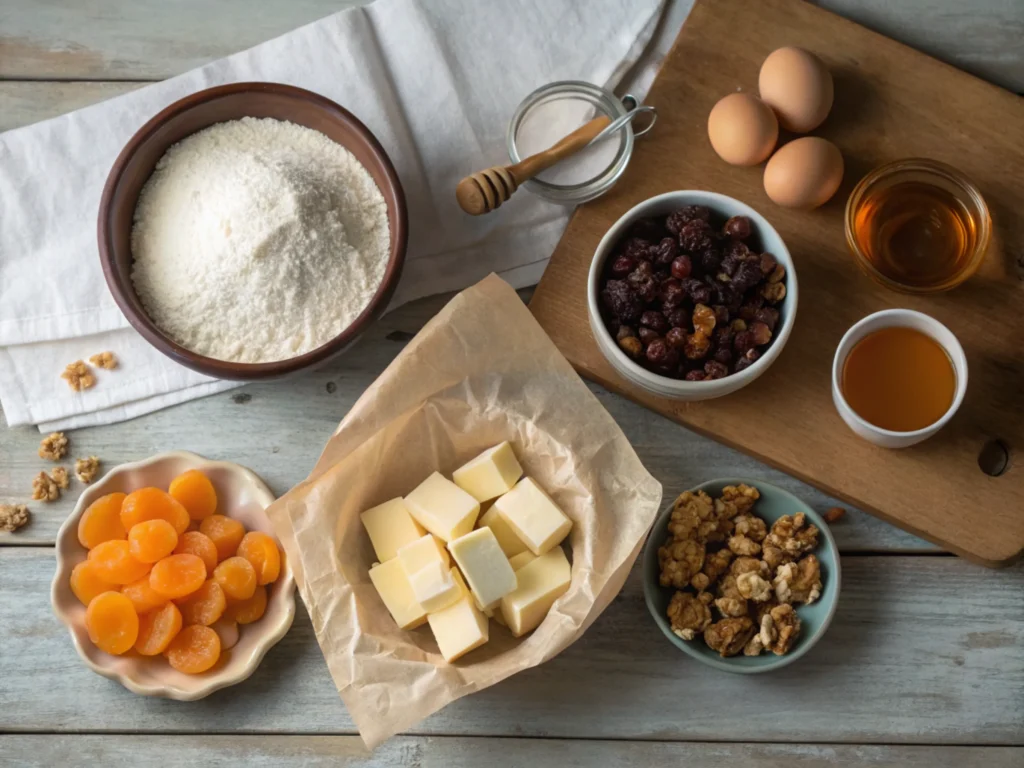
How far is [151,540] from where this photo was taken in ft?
4.16

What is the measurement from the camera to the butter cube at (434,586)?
1219 mm

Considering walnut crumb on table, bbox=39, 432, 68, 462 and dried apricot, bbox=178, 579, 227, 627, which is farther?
walnut crumb on table, bbox=39, 432, 68, 462

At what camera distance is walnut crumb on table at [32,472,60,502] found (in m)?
1.38

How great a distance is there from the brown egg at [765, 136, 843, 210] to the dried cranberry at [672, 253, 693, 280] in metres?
0.18

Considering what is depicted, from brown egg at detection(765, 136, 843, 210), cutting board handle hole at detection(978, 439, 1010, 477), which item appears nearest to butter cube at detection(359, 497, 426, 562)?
brown egg at detection(765, 136, 843, 210)

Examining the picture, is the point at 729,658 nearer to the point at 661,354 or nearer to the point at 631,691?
the point at 631,691

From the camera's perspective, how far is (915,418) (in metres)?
1.29

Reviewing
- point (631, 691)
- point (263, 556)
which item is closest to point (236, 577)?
point (263, 556)

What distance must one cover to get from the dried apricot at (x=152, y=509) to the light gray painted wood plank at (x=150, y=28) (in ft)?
2.09

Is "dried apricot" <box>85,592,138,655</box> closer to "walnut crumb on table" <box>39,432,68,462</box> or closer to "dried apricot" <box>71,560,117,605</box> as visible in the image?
"dried apricot" <box>71,560,117,605</box>

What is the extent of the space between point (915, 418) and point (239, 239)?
92 cm

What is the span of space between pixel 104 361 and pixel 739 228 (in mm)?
912

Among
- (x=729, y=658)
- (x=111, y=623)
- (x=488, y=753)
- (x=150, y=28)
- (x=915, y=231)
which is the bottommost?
(x=488, y=753)

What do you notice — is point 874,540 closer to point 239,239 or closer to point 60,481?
point 239,239
